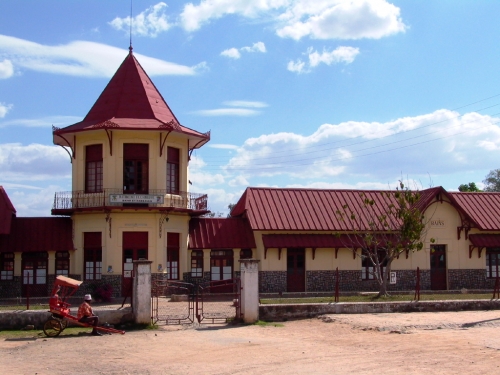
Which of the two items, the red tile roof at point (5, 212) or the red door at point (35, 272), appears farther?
the red door at point (35, 272)

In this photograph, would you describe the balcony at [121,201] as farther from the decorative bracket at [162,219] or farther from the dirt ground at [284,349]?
the dirt ground at [284,349]

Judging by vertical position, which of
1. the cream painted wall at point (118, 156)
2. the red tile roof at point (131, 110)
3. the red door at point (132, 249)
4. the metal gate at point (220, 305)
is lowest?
the metal gate at point (220, 305)

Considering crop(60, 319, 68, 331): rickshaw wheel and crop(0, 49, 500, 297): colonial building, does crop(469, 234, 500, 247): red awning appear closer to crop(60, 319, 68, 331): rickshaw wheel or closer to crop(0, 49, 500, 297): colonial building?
crop(0, 49, 500, 297): colonial building

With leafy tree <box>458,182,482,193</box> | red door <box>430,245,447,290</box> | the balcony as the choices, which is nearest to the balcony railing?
the balcony

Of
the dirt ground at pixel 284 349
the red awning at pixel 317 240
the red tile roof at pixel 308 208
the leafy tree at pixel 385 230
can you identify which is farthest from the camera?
the red tile roof at pixel 308 208

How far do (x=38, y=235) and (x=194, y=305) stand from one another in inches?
346

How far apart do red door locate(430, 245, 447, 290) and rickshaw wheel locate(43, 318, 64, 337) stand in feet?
65.8

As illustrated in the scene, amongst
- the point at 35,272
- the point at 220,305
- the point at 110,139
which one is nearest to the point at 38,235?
the point at 35,272

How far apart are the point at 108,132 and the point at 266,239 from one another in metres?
8.41

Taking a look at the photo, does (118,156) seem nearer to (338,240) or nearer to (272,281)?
(272,281)

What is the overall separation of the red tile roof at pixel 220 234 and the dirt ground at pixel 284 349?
10.4 meters

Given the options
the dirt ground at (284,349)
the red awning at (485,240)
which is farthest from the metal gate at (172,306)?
the red awning at (485,240)

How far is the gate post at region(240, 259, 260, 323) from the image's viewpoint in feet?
65.1

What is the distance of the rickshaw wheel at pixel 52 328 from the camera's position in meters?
17.9
